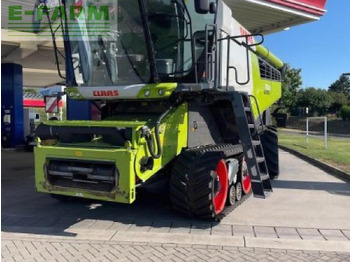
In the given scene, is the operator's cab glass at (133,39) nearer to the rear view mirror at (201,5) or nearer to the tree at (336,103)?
the rear view mirror at (201,5)

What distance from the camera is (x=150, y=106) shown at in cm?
627

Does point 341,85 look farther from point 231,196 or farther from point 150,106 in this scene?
point 150,106

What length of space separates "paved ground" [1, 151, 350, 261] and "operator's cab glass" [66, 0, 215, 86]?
207 cm

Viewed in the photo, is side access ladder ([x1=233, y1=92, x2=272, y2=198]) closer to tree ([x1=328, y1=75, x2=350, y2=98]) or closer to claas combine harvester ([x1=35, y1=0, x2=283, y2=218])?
claas combine harvester ([x1=35, y1=0, x2=283, y2=218])

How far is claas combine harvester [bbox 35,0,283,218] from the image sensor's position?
520cm

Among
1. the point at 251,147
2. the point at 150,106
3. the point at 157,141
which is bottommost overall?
the point at 251,147

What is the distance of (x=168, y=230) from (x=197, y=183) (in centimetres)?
75

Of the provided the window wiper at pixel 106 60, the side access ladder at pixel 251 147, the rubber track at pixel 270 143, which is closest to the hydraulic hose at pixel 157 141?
the window wiper at pixel 106 60

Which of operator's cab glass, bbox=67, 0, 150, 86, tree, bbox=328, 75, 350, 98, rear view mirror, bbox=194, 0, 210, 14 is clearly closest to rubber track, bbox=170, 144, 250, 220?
operator's cab glass, bbox=67, 0, 150, 86

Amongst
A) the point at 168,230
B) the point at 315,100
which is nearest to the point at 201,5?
the point at 168,230

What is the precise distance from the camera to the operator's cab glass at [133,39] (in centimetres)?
567

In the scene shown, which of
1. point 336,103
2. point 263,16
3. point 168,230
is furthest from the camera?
point 336,103

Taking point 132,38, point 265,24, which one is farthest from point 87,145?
point 265,24

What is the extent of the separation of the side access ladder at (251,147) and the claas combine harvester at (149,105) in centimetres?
2
